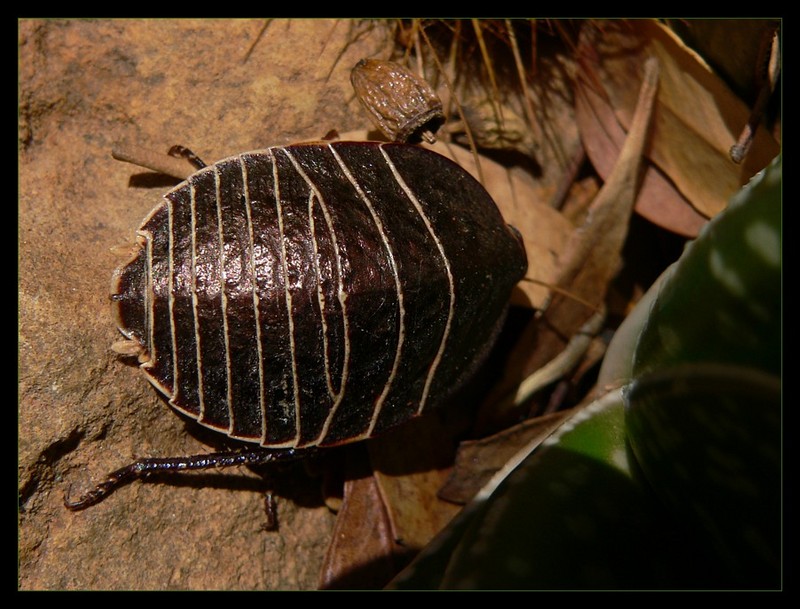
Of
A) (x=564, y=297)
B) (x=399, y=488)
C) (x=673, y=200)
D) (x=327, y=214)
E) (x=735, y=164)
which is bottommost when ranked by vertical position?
(x=399, y=488)

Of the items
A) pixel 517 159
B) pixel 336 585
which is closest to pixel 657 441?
pixel 336 585

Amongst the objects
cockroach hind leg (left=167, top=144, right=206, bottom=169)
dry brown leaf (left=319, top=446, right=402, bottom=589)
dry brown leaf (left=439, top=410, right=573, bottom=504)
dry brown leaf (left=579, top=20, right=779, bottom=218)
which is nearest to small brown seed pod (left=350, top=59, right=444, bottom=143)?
cockroach hind leg (left=167, top=144, right=206, bottom=169)

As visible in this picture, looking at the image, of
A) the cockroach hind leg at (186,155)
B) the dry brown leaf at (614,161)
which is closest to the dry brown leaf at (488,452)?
the dry brown leaf at (614,161)

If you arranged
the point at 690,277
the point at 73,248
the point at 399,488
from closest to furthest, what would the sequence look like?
the point at 690,277 < the point at 73,248 < the point at 399,488

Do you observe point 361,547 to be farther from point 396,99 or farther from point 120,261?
point 396,99

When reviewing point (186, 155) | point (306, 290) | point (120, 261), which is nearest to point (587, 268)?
point (306, 290)

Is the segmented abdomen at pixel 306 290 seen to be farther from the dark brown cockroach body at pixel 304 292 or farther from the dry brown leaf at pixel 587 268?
the dry brown leaf at pixel 587 268
